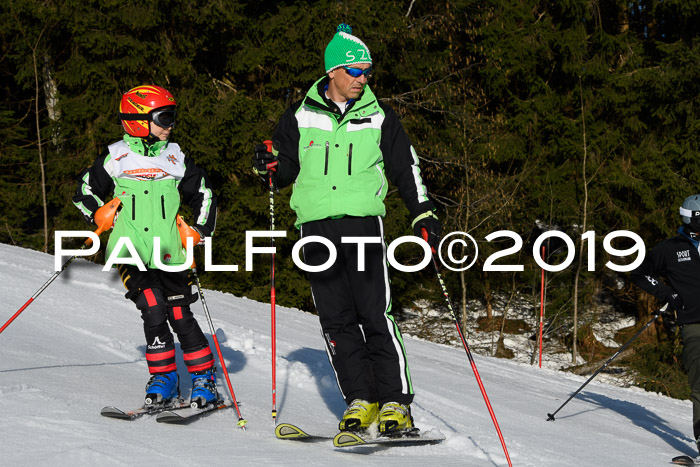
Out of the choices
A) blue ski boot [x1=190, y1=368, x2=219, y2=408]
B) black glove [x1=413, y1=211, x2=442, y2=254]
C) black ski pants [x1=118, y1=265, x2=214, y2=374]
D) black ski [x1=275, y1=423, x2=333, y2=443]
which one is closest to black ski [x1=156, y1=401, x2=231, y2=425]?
blue ski boot [x1=190, y1=368, x2=219, y2=408]

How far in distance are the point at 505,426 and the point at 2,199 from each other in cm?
1580

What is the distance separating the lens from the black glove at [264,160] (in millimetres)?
4039

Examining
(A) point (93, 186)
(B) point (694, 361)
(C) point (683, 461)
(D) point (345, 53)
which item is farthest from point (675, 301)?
(A) point (93, 186)

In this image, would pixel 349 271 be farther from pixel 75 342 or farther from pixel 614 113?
pixel 614 113

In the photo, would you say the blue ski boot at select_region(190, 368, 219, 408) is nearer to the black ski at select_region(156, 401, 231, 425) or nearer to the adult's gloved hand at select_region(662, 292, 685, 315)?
the black ski at select_region(156, 401, 231, 425)

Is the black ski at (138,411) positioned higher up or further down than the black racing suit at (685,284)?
further down

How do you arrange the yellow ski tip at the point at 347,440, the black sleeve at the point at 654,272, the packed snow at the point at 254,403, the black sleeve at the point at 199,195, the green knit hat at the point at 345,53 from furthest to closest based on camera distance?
1. the black sleeve at the point at 654,272
2. the black sleeve at the point at 199,195
3. the green knit hat at the point at 345,53
4. the yellow ski tip at the point at 347,440
5. the packed snow at the point at 254,403

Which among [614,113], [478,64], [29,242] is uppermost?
[478,64]

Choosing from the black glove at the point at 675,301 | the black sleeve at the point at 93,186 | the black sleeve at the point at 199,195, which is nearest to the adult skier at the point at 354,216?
the black sleeve at the point at 199,195

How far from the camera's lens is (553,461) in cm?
426

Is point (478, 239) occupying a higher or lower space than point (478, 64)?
lower

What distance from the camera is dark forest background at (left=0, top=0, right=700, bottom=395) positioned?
677 inches

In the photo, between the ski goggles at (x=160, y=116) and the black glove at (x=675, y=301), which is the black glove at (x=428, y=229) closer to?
the ski goggles at (x=160, y=116)

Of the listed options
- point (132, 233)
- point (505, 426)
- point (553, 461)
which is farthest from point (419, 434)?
point (132, 233)
